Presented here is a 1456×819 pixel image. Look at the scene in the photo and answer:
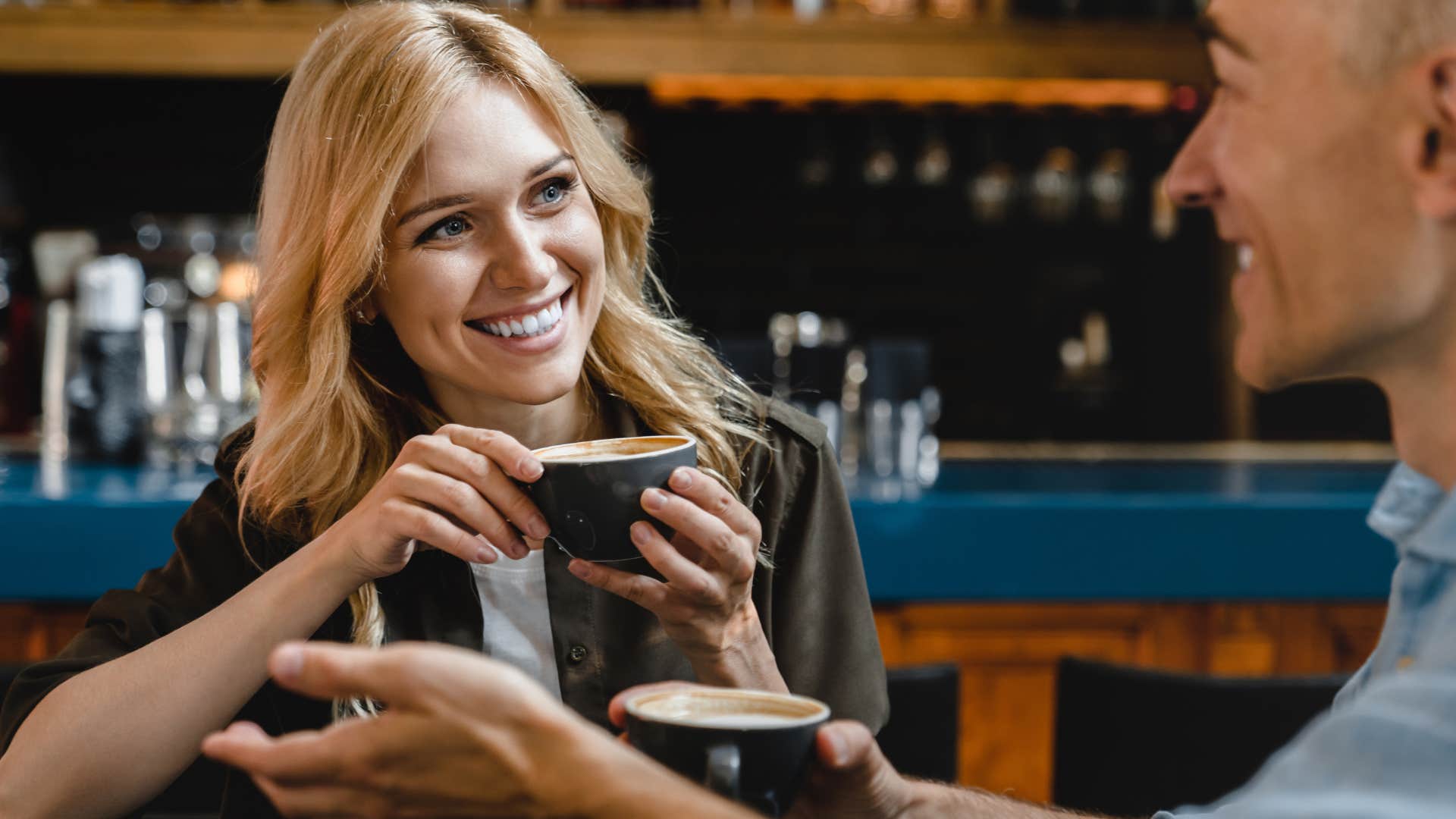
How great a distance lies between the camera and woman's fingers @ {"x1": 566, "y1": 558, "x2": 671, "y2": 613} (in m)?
1.07

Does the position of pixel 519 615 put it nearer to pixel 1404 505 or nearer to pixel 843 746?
pixel 843 746

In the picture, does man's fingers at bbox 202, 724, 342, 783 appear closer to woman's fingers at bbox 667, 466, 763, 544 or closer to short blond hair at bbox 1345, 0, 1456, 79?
woman's fingers at bbox 667, 466, 763, 544

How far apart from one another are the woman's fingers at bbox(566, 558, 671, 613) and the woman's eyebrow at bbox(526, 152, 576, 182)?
1.35ft

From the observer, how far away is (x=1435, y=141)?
74cm

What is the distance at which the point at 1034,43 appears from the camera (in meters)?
4.25

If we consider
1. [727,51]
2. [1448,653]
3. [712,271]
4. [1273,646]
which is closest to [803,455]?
[1448,653]

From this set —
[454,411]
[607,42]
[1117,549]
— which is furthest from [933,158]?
[454,411]

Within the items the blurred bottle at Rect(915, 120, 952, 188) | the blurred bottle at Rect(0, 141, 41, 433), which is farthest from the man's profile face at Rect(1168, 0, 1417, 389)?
the blurred bottle at Rect(915, 120, 952, 188)

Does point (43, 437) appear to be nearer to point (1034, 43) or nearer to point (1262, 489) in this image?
point (1262, 489)

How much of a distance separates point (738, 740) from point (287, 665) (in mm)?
241

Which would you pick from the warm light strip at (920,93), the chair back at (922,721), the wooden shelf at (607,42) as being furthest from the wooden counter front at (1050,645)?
the warm light strip at (920,93)

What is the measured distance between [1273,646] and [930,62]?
2.61 metres

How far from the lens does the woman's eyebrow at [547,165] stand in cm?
128

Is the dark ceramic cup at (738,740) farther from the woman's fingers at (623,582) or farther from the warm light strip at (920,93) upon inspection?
the warm light strip at (920,93)
